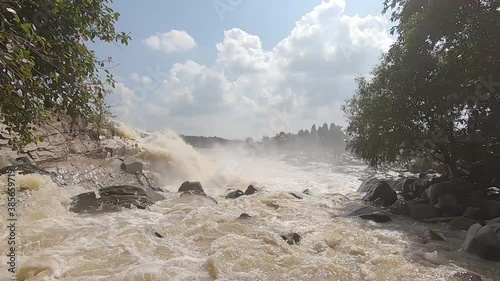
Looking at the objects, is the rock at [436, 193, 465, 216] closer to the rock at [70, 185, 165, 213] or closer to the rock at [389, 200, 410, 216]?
the rock at [389, 200, 410, 216]

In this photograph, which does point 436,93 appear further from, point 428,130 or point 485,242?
point 485,242

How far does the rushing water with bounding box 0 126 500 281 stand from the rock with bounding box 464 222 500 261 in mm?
339

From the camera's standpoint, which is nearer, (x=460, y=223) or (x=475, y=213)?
(x=460, y=223)

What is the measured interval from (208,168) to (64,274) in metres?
20.4

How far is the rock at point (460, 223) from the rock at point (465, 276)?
5.21 m

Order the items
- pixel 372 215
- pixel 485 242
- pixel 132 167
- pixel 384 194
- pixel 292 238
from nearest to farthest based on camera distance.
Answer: pixel 485 242, pixel 292 238, pixel 372 215, pixel 384 194, pixel 132 167

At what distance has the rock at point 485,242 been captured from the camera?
843cm

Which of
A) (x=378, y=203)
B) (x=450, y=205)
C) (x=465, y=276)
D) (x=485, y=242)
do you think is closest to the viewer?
(x=465, y=276)

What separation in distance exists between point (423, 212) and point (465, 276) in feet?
24.5

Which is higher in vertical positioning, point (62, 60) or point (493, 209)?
point (62, 60)

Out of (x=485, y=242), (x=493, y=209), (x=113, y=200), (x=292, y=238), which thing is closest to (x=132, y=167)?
(x=113, y=200)

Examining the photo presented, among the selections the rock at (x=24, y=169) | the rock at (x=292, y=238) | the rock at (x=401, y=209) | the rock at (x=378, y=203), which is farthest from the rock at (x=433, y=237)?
the rock at (x=24, y=169)

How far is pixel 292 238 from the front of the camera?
9.56 m

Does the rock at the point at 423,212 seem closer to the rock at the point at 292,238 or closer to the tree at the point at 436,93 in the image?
the tree at the point at 436,93
